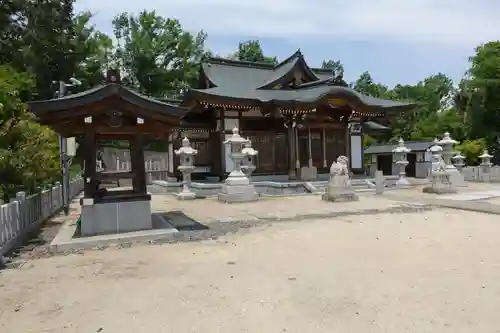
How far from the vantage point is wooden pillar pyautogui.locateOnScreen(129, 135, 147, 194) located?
8812mm

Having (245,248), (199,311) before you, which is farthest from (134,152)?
(199,311)

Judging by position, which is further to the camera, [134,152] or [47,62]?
[47,62]

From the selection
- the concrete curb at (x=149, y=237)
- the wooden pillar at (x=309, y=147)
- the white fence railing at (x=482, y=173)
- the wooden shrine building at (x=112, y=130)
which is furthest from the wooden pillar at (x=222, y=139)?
the white fence railing at (x=482, y=173)

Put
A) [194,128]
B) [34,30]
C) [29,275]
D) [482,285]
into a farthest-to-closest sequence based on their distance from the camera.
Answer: [34,30], [194,128], [29,275], [482,285]

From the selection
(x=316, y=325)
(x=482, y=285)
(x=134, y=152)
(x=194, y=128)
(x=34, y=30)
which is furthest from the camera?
(x=34, y=30)

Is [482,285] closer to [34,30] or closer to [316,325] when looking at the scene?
[316,325]

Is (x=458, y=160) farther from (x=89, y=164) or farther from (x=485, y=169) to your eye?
(x=89, y=164)

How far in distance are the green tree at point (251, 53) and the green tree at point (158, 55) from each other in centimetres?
872

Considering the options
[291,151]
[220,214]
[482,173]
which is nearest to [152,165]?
[291,151]

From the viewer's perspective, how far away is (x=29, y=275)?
19.2 ft

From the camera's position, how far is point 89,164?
8.44 metres

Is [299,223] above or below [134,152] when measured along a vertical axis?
below

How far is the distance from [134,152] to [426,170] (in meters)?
24.7

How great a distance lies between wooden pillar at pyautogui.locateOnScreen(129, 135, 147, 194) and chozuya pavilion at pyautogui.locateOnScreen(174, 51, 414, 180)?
10217 mm
